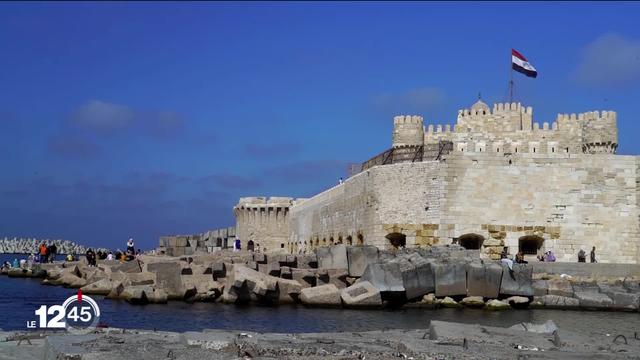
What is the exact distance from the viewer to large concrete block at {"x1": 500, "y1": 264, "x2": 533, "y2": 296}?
18.1 meters

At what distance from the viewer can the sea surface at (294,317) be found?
13.4 metres

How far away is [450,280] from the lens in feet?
58.7

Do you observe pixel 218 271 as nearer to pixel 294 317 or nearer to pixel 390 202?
pixel 294 317

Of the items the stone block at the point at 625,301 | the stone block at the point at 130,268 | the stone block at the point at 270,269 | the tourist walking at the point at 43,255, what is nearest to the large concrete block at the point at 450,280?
the stone block at the point at 625,301

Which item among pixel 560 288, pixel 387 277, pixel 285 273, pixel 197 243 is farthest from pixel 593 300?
pixel 197 243

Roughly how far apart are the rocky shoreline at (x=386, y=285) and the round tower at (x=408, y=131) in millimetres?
13096

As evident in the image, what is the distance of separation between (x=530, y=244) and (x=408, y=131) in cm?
1033

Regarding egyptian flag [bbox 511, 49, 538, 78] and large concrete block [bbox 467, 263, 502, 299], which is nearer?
large concrete block [bbox 467, 263, 502, 299]

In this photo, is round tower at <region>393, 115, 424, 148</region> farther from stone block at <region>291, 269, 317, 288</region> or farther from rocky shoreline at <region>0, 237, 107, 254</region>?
rocky shoreline at <region>0, 237, 107, 254</region>

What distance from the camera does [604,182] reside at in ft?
75.4

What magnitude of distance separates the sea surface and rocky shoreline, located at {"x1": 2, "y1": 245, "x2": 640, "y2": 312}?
52 centimetres

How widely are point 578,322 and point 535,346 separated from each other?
744 centimetres

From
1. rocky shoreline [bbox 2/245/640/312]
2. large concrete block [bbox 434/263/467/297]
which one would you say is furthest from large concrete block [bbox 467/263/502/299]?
large concrete block [bbox 434/263/467/297]

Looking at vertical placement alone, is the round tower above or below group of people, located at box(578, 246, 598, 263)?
above
